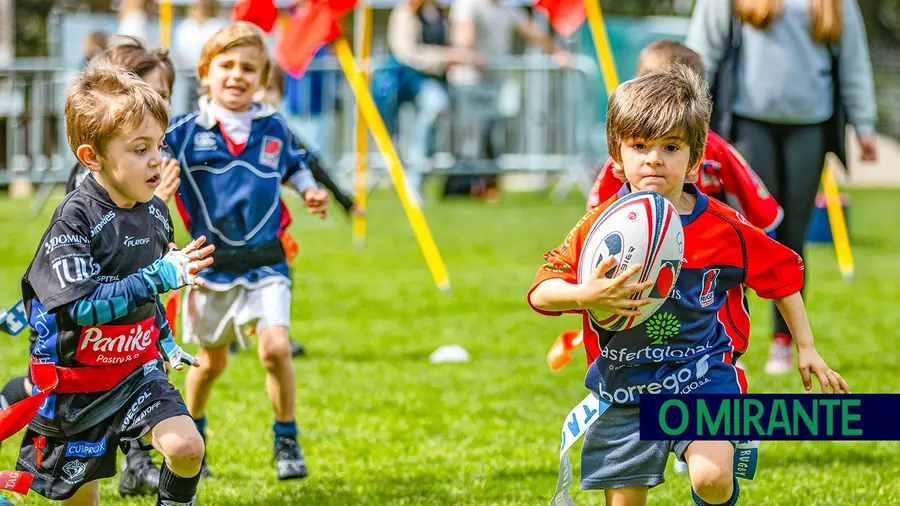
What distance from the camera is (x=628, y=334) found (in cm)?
369

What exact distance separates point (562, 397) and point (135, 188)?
339cm

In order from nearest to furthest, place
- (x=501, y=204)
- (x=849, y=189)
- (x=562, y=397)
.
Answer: (x=562, y=397), (x=501, y=204), (x=849, y=189)

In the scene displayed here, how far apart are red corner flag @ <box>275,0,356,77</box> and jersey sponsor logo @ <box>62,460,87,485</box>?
6576 millimetres

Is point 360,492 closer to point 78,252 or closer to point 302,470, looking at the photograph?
point 302,470

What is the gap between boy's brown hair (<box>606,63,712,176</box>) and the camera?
3.60 meters

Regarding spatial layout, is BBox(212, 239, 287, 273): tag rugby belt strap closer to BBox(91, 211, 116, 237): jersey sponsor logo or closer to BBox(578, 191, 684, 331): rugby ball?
BBox(91, 211, 116, 237): jersey sponsor logo

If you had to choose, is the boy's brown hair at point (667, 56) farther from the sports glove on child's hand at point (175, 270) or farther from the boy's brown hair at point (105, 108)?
the sports glove on child's hand at point (175, 270)

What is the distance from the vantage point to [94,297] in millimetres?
3582

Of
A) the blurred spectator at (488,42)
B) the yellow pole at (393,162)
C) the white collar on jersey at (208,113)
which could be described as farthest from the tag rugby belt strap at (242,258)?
the blurred spectator at (488,42)

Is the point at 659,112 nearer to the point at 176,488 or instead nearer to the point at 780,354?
the point at 176,488

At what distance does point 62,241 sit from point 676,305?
174cm

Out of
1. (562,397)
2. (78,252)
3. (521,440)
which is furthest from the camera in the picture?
(562,397)

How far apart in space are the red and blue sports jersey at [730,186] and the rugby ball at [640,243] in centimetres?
100

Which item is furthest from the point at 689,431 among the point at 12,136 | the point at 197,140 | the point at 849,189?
the point at 849,189
